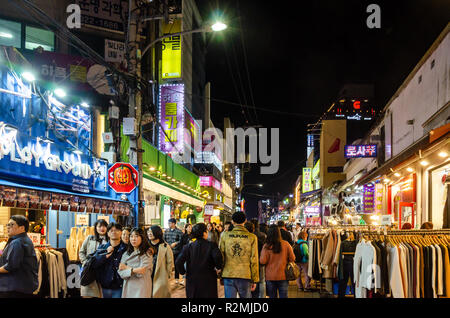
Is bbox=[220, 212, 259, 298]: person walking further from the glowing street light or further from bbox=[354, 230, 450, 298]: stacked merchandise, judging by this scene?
the glowing street light

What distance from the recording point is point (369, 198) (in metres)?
18.5

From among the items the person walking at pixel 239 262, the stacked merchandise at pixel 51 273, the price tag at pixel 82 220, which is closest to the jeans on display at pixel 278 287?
the person walking at pixel 239 262

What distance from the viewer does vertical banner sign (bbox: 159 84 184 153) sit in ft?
69.6

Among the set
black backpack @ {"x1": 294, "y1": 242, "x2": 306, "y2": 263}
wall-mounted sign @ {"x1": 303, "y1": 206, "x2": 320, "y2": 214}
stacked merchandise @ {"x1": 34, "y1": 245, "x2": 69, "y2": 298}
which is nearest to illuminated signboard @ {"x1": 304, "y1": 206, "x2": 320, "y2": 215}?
wall-mounted sign @ {"x1": 303, "y1": 206, "x2": 320, "y2": 214}

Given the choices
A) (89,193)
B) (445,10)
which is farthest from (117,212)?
(445,10)

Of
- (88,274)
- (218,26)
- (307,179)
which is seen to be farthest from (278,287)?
(307,179)

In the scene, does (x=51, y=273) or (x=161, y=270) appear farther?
(x=51, y=273)

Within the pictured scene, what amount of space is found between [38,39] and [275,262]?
12836 mm

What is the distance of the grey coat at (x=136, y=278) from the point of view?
6.40 m

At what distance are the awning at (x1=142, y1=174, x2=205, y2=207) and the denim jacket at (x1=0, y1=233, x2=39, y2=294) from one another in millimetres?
11166

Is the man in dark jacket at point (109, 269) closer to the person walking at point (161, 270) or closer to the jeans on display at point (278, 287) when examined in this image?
the person walking at point (161, 270)

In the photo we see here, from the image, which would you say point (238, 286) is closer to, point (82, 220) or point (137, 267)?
point (137, 267)

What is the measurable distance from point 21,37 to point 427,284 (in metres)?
14.9
